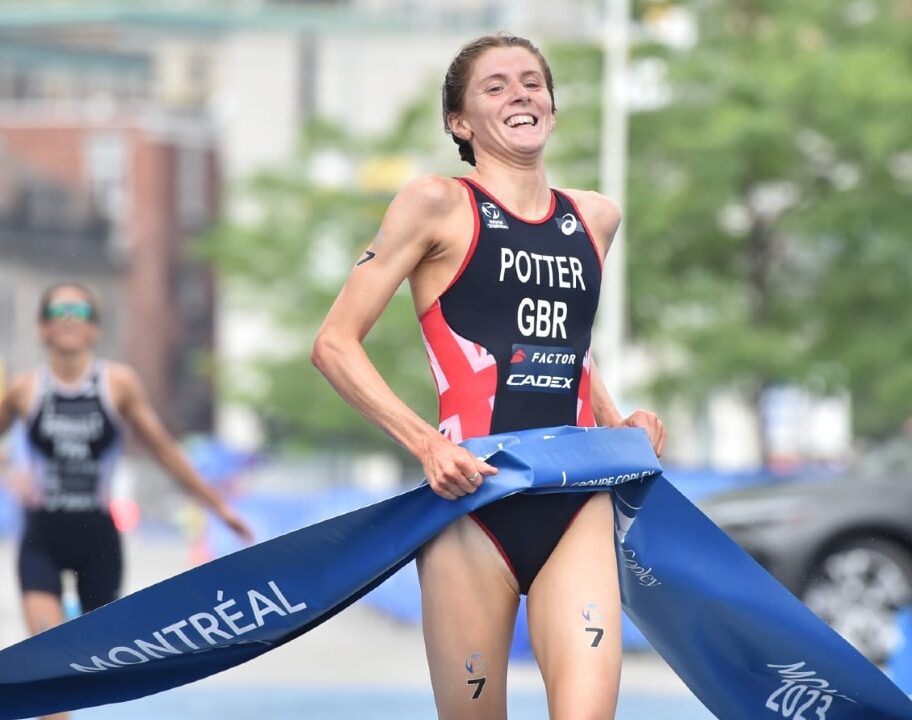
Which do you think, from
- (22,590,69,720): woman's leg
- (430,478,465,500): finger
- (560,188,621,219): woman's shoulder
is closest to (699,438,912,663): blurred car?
(22,590,69,720): woman's leg

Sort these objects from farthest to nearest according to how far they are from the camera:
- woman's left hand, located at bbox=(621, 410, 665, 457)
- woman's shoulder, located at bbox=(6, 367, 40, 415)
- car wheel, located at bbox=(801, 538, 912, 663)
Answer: car wheel, located at bbox=(801, 538, 912, 663) → woman's shoulder, located at bbox=(6, 367, 40, 415) → woman's left hand, located at bbox=(621, 410, 665, 457)

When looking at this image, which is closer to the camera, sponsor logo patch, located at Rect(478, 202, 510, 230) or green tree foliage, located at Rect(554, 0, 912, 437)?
sponsor logo patch, located at Rect(478, 202, 510, 230)

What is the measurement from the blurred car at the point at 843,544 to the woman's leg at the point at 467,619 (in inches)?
333

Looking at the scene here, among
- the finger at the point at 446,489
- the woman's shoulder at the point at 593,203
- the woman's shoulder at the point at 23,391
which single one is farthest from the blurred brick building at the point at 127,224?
the finger at the point at 446,489

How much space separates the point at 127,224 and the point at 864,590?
54.6 meters

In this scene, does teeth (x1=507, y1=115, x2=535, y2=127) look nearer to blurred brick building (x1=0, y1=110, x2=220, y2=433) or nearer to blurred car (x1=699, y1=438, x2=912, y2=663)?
blurred car (x1=699, y1=438, x2=912, y2=663)

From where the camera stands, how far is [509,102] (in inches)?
190

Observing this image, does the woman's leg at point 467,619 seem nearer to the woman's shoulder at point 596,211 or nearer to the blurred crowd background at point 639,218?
the woman's shoulder at point 596,211

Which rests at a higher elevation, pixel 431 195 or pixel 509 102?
pixel 509 102

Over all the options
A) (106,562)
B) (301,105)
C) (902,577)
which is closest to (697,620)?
(106,562)

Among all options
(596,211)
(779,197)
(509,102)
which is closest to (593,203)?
(596,211)

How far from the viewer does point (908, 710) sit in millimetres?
5141

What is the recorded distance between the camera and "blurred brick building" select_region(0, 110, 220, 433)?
65188 millimetres

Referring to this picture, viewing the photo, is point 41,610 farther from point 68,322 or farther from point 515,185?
point 515,185
